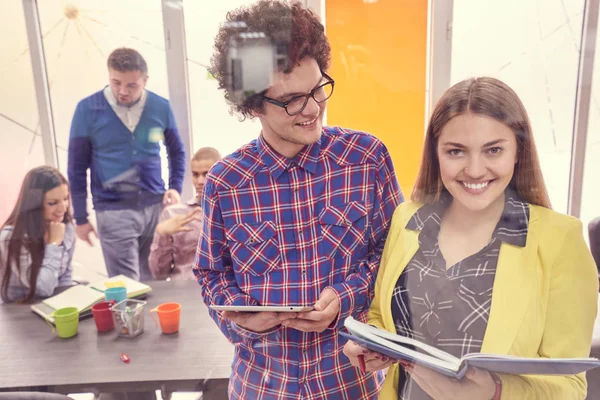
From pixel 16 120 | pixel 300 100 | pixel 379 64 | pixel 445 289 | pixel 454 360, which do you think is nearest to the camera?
pixel 454 360

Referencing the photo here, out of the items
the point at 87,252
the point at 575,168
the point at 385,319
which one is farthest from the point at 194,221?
the point at 575,168

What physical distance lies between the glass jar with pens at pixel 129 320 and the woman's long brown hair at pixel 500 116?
1044mm

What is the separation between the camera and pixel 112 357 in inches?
51.6

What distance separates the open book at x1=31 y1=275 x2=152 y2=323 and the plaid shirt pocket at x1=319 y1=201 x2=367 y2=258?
0.97 metres

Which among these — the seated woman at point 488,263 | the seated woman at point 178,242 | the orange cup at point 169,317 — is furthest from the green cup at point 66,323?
the seated woman at point 488,263

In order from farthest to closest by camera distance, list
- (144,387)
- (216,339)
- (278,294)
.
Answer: (216,339), (144,387), (278,294)

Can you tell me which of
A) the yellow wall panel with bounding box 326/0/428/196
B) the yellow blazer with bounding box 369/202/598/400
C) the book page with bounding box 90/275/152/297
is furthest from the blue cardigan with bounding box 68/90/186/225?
the yellow blazer with bounding box 369/202/598/400

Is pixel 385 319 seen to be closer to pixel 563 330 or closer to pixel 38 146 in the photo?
pixel 563 330

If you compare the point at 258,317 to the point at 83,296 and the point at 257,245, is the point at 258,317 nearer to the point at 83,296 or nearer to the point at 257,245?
the point at 257,245

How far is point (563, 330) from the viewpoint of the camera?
2.21 ft

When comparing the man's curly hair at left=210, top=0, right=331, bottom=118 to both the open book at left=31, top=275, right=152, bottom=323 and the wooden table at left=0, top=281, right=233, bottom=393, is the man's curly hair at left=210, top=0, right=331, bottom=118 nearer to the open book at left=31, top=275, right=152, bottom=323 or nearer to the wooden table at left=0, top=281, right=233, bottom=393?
the wooden table at left=0, top=281, right=233, bottom=393

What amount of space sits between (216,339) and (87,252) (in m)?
1.14

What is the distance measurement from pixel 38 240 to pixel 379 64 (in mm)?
1535

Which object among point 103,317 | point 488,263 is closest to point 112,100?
point 103,317
